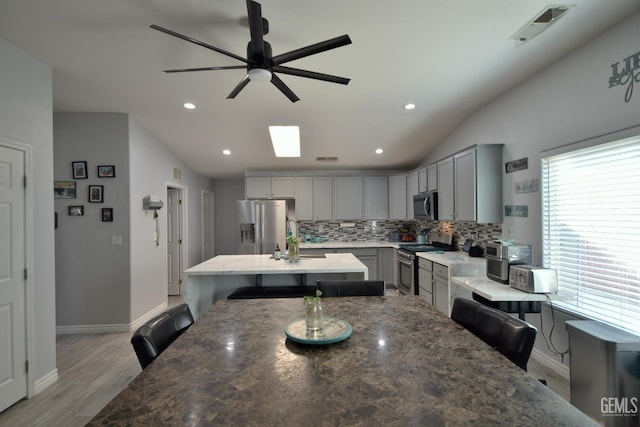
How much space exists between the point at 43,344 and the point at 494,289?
3705 mm

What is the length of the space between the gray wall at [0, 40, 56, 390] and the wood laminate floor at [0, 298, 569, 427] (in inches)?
7.9

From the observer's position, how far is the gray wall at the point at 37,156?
2193 millimetres

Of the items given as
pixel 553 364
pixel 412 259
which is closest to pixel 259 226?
pixel 412 259

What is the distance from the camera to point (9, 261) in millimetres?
2139

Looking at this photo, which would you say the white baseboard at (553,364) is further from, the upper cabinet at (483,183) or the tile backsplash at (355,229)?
the tile backsplash at (355,229)

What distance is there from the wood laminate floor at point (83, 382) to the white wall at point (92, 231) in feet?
1.03

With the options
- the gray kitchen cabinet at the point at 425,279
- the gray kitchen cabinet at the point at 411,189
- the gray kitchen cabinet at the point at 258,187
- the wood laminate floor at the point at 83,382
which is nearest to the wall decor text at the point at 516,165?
the gray kitchen cabinet at the point at 425,279

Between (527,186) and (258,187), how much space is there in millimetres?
4198

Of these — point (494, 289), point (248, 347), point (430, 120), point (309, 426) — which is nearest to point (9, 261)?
point (248, 347)

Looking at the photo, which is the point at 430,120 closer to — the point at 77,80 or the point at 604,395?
the point at 604,395

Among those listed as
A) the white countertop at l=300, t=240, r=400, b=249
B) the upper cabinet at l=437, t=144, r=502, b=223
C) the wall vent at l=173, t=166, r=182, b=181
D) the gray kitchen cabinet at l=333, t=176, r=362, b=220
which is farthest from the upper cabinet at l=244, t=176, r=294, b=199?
the upper cabinet at l=437, t=144, r=502, b=223

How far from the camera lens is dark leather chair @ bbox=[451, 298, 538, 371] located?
119 cm

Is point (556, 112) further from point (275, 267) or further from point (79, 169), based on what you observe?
point (79, 169)

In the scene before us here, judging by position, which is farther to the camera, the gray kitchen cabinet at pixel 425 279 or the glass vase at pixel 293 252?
the gray kitchen cabinet at pixel 425 279
